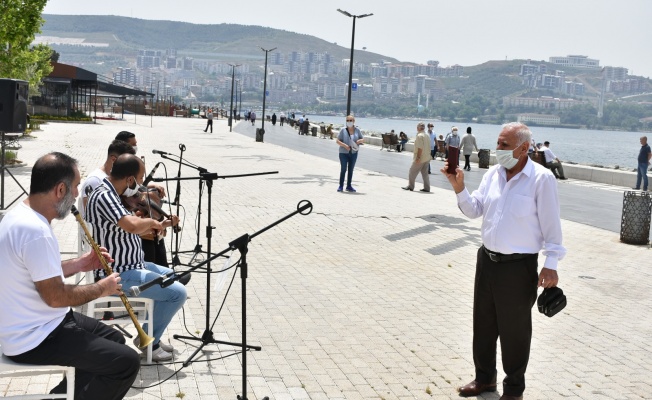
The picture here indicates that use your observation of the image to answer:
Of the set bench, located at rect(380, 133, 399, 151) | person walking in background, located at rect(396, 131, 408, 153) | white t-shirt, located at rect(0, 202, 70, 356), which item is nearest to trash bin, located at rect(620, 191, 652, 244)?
white t-shirt, located at rect(0, 202, 70, 356)

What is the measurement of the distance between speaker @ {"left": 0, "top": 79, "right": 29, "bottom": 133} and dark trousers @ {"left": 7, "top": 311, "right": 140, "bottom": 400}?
9.15 metres

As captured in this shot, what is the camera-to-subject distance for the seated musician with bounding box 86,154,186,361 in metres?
6.20

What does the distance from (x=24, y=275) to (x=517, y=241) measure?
3241 millimetres

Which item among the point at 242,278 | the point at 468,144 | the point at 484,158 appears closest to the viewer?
the point at 242,278

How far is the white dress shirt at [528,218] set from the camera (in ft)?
18.8

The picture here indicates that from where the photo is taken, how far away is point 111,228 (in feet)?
20.8

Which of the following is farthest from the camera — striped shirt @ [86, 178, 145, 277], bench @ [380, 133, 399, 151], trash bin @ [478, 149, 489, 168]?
bench @ [380, 133, 399, 151]

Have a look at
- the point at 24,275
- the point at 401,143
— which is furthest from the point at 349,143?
the point at 401,143

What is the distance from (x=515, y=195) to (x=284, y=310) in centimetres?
329

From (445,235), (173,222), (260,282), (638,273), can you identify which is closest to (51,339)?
(173,222)

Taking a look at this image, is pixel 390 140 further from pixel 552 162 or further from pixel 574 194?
pixel 574 194

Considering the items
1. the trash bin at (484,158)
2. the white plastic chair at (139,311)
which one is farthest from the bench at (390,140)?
the white plastic chair at (139,311)

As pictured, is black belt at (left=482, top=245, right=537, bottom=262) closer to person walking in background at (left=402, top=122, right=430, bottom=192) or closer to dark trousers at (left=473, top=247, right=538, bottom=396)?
dark trousers at (left=473, top=247, right=538, bottom=396)

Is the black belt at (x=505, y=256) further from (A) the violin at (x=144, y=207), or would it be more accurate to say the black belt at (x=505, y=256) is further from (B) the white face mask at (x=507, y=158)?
(A) the violin at (x=144, y=207)
